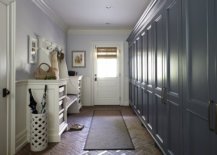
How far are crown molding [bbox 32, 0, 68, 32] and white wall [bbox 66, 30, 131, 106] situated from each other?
0.76 meters

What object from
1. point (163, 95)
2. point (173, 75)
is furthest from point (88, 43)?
point (173, 75)

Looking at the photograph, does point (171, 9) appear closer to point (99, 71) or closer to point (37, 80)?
point (37, 80)

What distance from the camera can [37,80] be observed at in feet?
10.6

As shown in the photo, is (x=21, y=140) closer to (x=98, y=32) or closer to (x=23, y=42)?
(x=23, y=42)

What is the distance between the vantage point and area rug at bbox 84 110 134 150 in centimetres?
313

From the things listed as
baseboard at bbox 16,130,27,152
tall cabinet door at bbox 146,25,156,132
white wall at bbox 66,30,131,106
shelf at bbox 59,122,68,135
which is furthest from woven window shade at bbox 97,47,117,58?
baseboard at bbox 16,130,27,152

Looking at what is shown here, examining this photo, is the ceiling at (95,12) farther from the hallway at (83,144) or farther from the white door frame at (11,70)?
the hallway at (83,144)

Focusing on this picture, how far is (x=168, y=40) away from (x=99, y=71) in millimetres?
4673

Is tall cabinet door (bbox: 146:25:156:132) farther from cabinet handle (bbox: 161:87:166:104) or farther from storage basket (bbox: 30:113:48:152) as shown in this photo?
storage basket (bbox: 30:113:48:152)

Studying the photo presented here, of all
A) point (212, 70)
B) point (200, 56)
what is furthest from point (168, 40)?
point (212, 70)

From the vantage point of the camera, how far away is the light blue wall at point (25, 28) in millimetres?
3094

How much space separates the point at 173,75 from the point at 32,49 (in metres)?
2.53

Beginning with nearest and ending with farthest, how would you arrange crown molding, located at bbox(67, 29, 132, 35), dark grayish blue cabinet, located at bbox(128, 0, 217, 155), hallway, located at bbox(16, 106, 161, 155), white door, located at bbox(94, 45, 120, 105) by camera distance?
dark grayish blue cabinet, located at bbox(128, 0, 217, 155) < hallway, located at bbox(16, 106, 161, 155) < crown molding, located at bbox(67, 29, 132, 35) < white door, located at bbox(94, 45, 120, 105)

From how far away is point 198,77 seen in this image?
1600 mm
